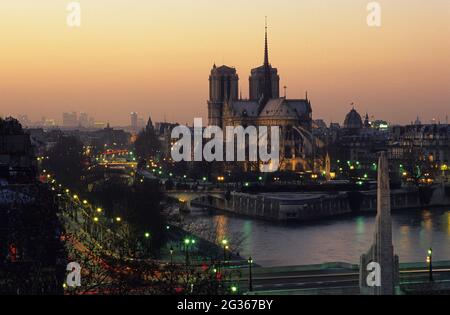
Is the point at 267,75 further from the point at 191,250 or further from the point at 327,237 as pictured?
the point at 191,250

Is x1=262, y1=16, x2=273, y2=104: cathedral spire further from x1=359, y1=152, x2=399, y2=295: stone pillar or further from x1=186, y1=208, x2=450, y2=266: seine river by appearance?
x1=359, y1=152, x2=399, y2=295: stone pillar

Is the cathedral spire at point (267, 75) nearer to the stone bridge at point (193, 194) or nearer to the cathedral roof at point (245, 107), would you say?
the cathedral roof at point (245, 107)

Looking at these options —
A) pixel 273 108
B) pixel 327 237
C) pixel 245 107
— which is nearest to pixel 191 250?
pixel 327 237

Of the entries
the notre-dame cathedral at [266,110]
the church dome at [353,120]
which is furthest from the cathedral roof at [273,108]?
the church dome at [353,120]

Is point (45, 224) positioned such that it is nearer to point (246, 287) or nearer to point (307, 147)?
point (246, 287)

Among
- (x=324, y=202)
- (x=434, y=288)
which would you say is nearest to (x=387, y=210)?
(x=434, y=288)
